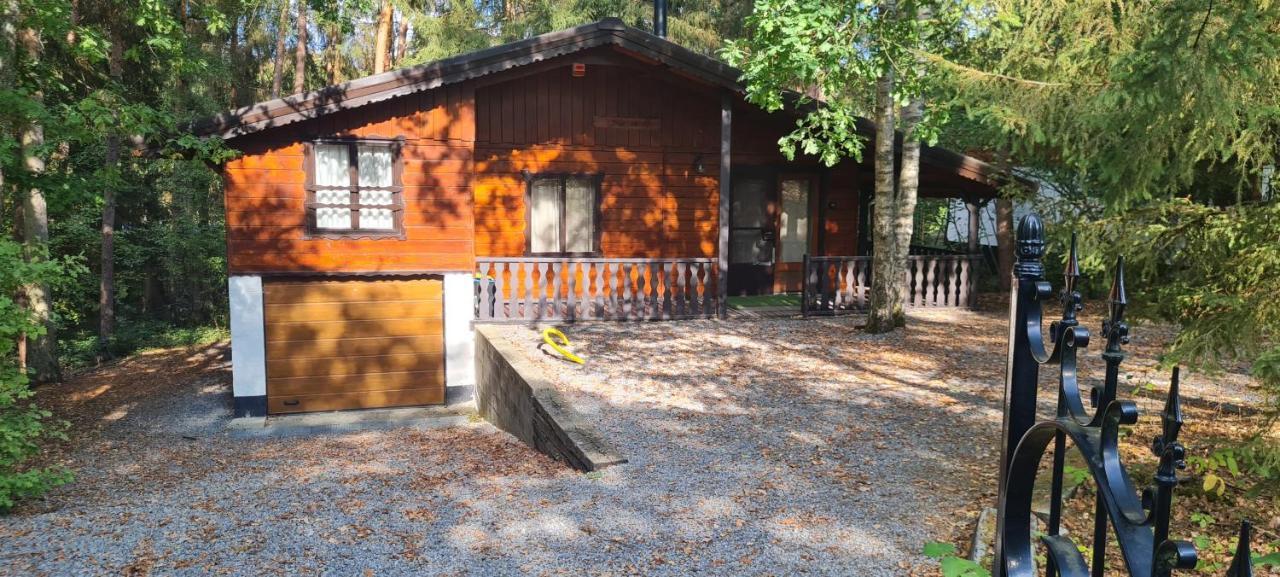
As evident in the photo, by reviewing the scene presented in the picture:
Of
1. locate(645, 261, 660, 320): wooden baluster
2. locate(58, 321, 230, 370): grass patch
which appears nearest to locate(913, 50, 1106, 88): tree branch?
locate(645, 261, 660, 320): wooden baluster

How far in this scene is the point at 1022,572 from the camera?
1.88 meters

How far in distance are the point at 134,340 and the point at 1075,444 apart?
26130 mm

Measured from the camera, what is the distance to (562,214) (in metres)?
15.2

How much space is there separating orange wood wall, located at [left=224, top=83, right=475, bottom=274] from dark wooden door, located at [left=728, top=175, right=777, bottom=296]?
5469 mm

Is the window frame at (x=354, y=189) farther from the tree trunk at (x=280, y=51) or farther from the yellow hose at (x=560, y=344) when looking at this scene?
the tree trunk at (x=280, y=51)

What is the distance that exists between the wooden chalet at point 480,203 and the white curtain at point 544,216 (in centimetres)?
3

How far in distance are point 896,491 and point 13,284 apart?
8.03 meters

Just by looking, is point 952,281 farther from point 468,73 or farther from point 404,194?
point 404,194

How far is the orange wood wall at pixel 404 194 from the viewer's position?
489 inches

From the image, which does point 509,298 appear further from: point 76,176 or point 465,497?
point 465,497

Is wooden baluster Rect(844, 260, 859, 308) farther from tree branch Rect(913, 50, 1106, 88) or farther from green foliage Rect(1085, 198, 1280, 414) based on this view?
green foliage Rect(1085, 198, 1280, 414)

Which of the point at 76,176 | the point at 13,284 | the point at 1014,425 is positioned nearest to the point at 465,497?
the point at 13,284

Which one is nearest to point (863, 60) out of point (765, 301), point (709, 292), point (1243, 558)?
point (709, 292)

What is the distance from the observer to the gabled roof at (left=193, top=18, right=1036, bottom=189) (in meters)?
11.9
